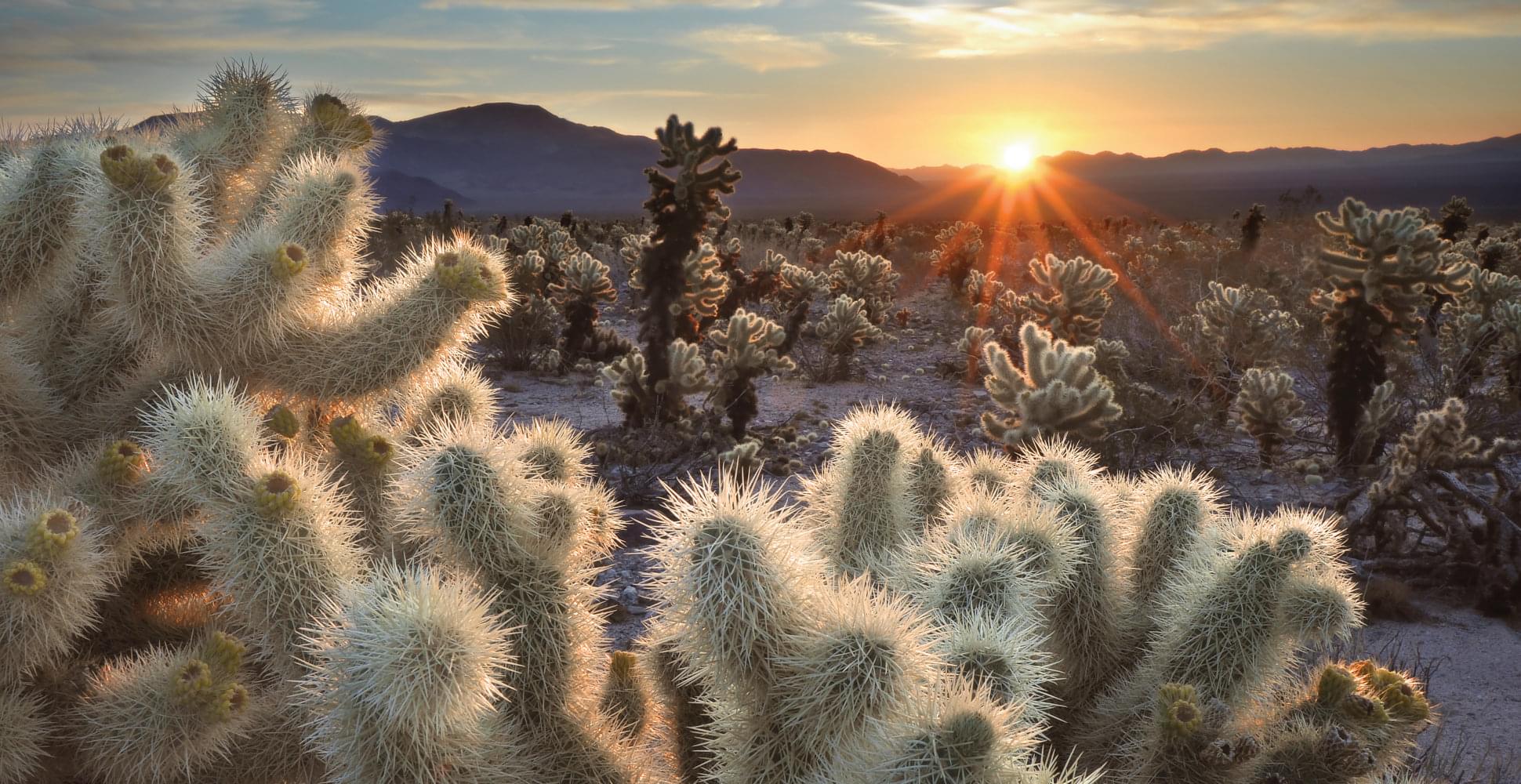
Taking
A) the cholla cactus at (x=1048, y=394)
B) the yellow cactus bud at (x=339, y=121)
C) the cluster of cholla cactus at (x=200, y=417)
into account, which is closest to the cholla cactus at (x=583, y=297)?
the cholla cactus at (x=1048, y=394)

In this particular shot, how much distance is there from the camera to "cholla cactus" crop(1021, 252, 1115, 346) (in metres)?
9.52

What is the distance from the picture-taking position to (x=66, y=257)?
140 inches

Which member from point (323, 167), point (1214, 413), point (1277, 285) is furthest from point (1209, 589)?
point (1277, 285)

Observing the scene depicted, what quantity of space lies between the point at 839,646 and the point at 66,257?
3.39 metres

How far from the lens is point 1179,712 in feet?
7.94

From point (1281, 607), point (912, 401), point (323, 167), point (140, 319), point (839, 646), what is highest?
point (323, 167)

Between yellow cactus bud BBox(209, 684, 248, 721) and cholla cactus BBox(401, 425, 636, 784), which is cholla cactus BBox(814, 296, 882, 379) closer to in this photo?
cholla cactus BBox(401, 425, 636, 784)

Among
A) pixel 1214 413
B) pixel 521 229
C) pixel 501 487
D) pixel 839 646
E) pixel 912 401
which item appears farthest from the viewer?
pixel 521 229

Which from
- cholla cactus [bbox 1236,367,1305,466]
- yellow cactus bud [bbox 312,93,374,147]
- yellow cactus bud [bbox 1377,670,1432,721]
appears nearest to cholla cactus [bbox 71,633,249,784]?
yellow cactus bud [bbox 312,93,374,147]

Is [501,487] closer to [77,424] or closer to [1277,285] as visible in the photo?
[77,424]

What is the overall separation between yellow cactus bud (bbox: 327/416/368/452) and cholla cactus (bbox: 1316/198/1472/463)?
727 centimetres

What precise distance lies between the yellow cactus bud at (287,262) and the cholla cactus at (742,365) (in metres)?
4.97

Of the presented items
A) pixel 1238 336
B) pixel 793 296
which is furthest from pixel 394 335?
pixel 793 296

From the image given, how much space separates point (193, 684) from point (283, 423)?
3.29 feet
